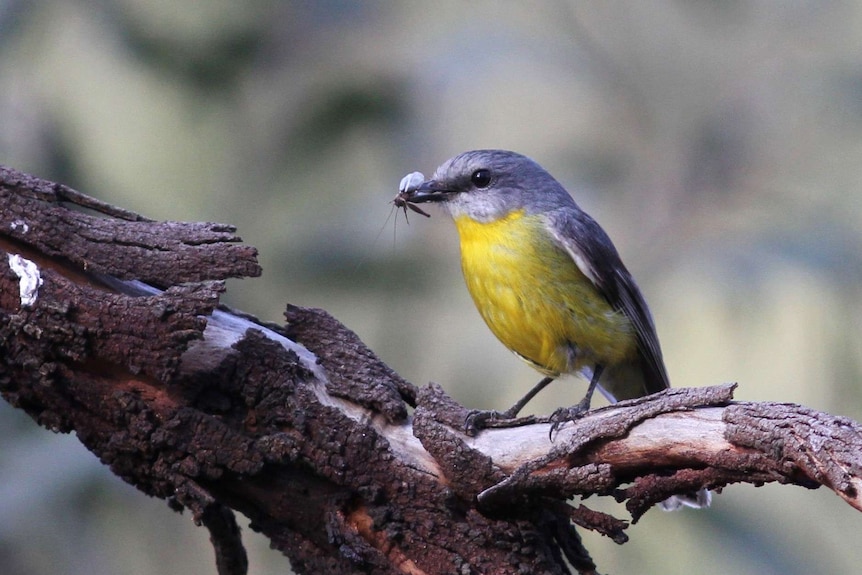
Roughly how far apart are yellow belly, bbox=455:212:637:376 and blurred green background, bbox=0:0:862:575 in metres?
2.56

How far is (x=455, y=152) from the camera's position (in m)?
6.79

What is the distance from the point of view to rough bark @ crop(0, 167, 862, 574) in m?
2.59

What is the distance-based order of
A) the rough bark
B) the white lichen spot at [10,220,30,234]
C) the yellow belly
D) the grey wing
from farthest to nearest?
the grey wing, the yellow belly, the white lichen spot at [10,220,30,234], the rough bark

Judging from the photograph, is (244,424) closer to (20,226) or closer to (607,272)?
(20,226)

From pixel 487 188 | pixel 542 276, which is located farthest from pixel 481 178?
pixel 542 276

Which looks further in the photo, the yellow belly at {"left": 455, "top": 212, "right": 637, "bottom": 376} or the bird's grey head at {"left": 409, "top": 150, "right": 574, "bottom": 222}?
the bird's grey head at {"left": 409, "top": 150, "right": 574, "bottom": 222}

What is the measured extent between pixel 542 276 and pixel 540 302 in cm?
10

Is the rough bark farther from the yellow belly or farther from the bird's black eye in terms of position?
the bird's black eye

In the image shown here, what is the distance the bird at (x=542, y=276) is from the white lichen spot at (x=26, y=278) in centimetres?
140

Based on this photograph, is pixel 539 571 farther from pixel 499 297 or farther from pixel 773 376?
pixel 773 376

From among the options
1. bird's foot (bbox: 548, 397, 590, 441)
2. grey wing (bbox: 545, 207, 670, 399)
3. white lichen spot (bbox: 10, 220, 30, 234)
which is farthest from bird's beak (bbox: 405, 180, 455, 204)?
white lichen spot (bbox: 10, 220, 30, 234)

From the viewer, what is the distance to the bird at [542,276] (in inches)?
132

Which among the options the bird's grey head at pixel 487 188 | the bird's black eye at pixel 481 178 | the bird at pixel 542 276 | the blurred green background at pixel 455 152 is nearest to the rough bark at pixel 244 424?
the bird at pixel 542 276

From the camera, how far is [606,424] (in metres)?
2.51
